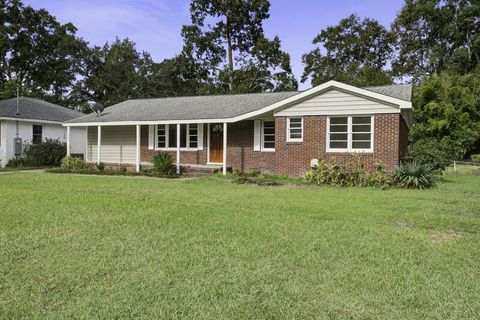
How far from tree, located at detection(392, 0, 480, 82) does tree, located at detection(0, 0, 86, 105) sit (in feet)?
111

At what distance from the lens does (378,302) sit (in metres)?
3.69

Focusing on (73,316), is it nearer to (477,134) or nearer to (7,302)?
(7,302)

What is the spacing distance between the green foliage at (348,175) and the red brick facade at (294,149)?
0.53 metres

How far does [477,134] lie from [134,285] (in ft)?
89.9

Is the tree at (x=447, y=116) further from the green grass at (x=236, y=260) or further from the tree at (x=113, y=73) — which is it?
the tree at (x=113, y=73)

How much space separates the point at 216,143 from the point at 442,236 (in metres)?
13.6

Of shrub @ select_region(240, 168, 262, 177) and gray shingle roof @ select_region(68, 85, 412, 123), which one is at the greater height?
gray shingle roof @ select_region(68, 85, 412, 123)

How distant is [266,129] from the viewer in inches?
691

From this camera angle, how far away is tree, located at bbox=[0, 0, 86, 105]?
38.2 metres

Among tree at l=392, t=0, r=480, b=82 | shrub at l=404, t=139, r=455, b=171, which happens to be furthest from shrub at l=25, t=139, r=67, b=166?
tree at l=392, t=0, r=480, b=82

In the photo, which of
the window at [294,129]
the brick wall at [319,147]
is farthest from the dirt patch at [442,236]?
the window at [294,129]

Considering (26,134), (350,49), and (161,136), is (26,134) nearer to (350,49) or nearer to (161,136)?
(161,136)

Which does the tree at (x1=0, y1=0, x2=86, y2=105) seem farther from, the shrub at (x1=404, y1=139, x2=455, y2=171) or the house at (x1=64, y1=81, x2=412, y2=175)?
the shrub at (x1=404, y1=139, x2=455, y2=171)

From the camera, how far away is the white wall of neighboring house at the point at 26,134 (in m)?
22.4
